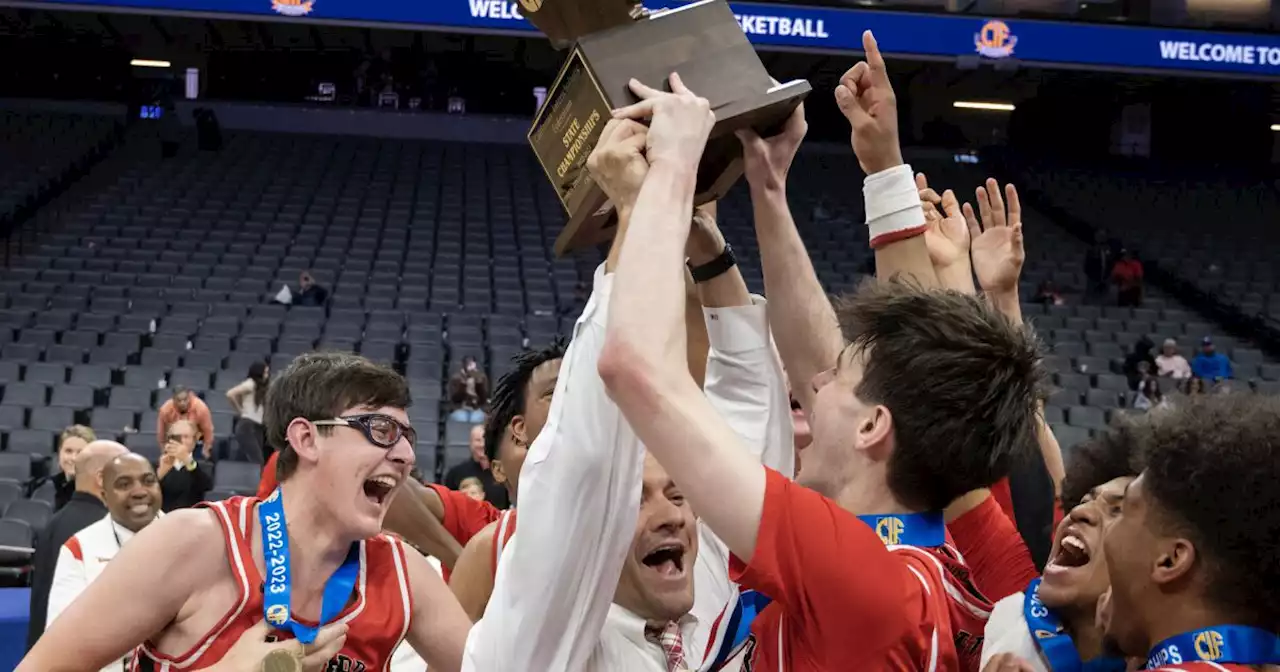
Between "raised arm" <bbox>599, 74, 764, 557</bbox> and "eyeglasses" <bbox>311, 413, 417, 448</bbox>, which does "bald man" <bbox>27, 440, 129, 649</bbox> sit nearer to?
"eyeglasses" <bbox>311, 413, 417, 448</bbox>

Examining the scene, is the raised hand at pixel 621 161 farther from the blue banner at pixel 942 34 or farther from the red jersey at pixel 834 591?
the blue banner at pixel 942 34

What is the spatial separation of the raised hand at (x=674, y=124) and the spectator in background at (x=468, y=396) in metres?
7.96

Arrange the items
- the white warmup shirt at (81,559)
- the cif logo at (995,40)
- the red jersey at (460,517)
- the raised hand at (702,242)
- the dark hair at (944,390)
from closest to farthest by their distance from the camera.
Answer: the dark hair at (944,390)
the raised hand at (702,242)
the red jersey at (460,517)
the white warmup shirt at (81,559)
the cif logo at (995,40)

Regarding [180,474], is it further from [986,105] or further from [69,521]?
[986,105]

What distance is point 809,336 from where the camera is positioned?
7.33ft

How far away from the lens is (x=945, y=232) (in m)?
2.96

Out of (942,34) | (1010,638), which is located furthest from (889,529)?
(942,34)

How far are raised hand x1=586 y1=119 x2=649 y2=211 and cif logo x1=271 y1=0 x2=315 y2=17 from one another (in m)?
13.3

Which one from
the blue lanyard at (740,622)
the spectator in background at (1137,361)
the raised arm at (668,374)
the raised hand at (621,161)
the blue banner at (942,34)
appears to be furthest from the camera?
the blue banner at (942,34)

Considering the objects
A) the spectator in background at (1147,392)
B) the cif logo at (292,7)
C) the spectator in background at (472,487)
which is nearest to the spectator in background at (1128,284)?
the spectator in background at (1147,392)

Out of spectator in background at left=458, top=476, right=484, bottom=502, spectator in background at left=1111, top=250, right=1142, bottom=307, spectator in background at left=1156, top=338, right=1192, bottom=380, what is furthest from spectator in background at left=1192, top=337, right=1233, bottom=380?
spectator in background at left=458, top=476, right=484, bottom=502

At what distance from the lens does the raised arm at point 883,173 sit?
2500 mm

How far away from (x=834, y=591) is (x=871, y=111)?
1.25 meters

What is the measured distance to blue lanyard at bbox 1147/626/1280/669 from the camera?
62.4 inches
